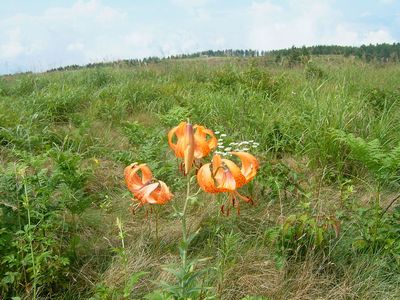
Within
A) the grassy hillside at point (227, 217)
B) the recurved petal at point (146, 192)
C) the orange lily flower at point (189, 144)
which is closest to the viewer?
the orange lily flower at point (189, 144)

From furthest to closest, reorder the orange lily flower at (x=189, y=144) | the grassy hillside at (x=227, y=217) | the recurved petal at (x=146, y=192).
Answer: the grassy hillside at (x=227, y=217) → the recurved petal at (x=146, y=192) → the orange lily flower at (x=189, y=144)

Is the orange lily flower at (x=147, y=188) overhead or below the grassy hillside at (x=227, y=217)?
overhead

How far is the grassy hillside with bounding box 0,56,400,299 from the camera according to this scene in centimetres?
206

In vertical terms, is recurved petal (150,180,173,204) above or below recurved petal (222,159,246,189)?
below

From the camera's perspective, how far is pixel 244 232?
2.61 meters

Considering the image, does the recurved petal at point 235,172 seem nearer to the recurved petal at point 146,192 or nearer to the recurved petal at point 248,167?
the recurved petal at point 248,167

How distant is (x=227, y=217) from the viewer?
2592 mm

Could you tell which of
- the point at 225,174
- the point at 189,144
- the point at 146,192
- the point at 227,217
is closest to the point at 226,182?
the point at 225,174

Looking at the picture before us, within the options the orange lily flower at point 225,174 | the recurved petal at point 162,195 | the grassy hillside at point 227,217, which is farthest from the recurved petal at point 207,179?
the grassy hillside at point 227,217

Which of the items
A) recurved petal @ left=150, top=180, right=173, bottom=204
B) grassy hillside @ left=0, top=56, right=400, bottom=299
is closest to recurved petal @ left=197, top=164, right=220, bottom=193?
recurved petal @ left=150, top=180, right=173, bottom=204

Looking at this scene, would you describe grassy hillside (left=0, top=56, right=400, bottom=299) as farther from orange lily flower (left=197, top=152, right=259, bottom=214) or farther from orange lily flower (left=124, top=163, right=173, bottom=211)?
orange lily flower (left=197, top=152, right=259, bottom=214)

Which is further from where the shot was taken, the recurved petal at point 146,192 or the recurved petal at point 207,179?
the recurved petal at point 146,192

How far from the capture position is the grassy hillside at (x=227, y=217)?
81.0 inches

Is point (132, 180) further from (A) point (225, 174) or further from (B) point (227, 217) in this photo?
(B) point (227, 217)
